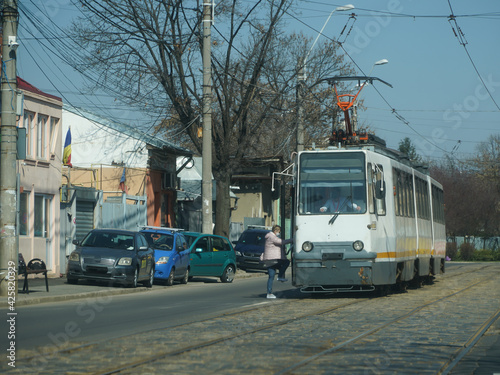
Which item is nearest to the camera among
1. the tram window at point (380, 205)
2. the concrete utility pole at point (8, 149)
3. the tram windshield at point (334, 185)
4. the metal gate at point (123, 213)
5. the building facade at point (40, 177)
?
the concrete utility pole at point (8, 149)

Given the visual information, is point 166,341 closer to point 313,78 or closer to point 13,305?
point 13,305

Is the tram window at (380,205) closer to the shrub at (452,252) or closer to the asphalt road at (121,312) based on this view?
the asphalt road at (121,312)

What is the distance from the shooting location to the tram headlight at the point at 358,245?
1903 cm

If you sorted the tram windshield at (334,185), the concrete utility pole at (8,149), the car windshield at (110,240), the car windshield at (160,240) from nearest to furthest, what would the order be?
1. the concrete utility pole at (8,149)
2. the tram windshield at (334,185)
3. the car windshield at (110,240)
4. the car windshield at (160,240)

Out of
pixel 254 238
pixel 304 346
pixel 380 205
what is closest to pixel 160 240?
pixel 380 205

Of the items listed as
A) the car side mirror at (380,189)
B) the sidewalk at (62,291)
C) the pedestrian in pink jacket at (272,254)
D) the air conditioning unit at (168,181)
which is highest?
the air conditioning unit at (168,181)

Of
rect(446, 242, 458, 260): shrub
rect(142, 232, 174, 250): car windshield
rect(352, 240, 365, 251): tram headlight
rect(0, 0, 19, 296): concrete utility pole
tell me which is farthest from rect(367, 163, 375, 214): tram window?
rect(446, 242, 458, 260): shrub

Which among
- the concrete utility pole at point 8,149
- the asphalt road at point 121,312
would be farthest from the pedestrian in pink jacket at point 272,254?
the concrete utility pole at point 8,149

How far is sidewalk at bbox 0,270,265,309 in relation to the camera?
18316mm

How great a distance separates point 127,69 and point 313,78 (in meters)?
14.7

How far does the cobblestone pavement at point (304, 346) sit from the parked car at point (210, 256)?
11335mm

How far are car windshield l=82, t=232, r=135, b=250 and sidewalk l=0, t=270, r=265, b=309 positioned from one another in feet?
3.65

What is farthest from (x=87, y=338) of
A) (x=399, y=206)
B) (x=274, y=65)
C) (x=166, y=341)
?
(x=274, y=65)

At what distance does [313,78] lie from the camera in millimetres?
45125
